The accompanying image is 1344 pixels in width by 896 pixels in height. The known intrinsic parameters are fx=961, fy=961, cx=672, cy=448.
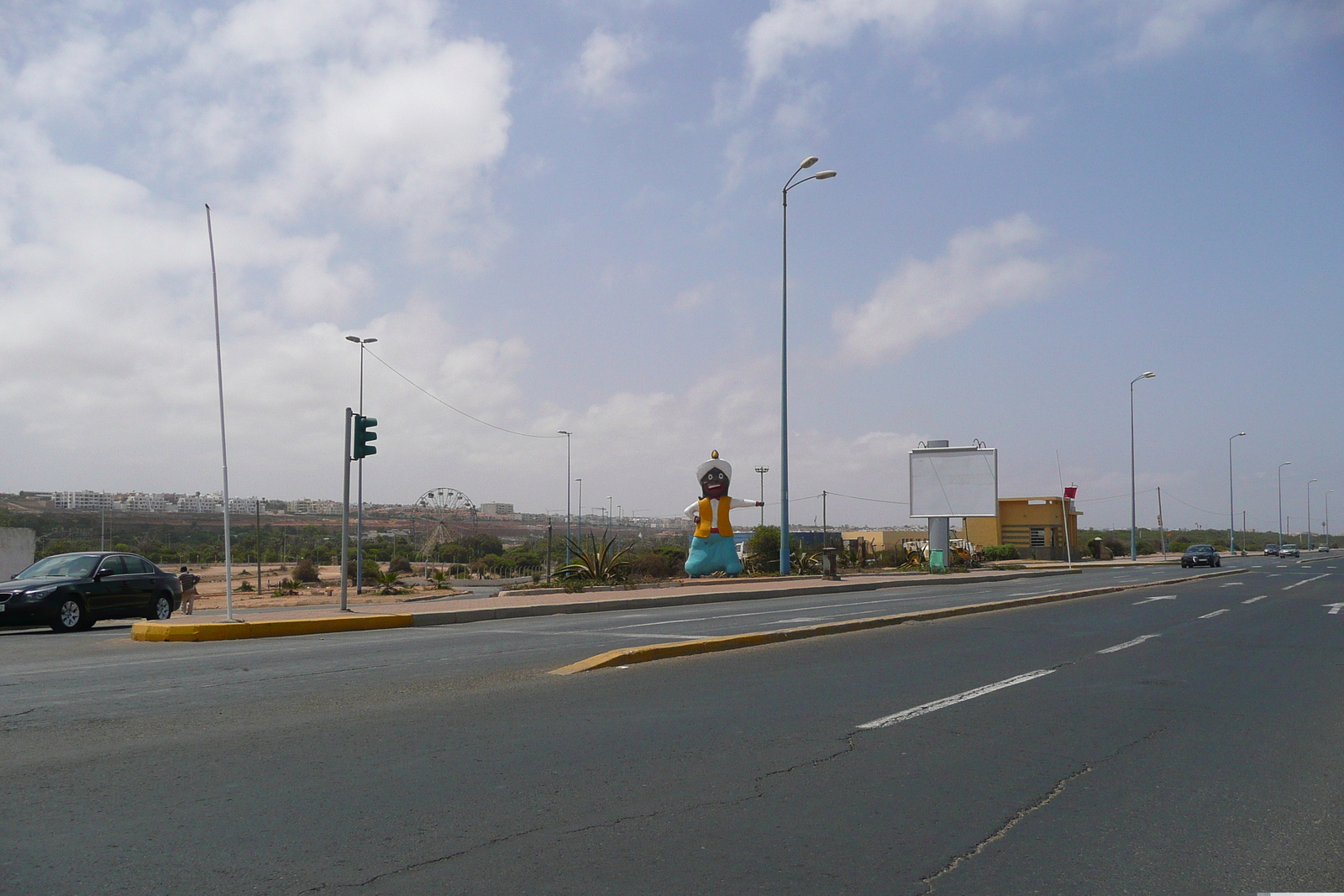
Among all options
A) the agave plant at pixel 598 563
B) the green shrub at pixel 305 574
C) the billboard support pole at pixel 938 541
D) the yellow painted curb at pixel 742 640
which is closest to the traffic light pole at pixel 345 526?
the yellow painted curb at pixel 742 640

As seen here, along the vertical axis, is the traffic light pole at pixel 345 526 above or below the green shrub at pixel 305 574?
above

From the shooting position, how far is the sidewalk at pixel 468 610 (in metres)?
14.2

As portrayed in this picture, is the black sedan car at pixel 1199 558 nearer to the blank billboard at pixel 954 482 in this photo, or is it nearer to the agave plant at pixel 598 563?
the blank billboard at pixel 954 482

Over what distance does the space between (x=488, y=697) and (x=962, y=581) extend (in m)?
30.9

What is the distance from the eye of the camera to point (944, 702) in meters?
8.75

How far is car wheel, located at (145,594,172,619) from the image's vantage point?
721 inches

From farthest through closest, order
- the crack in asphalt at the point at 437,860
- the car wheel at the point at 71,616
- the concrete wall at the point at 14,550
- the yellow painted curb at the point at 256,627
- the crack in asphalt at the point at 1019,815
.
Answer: the concrete wall at the point at 14,550
the car wheel at the point at 71,616
the yellow painted curb at the point at 256,627
the crack in asphalt at the point at 1019,815
the crack in asphalt at the point at 437,860

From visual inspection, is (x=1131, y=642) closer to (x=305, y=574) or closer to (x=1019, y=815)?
(x=1019, y=815)

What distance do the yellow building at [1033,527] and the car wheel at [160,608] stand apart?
6892cm

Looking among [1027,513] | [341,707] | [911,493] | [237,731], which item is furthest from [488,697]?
[1027,513]

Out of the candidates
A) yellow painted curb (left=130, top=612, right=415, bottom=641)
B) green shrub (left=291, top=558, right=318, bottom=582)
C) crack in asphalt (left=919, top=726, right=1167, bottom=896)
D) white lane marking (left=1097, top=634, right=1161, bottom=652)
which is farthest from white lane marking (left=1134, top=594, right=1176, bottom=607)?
green shrub (left=291, top=558, right=318, bottom=582)

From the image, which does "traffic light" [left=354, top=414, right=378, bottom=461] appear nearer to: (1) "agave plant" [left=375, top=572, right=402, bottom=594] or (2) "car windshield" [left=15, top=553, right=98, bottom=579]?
(2) "car windshield" [left=15, top=553, right=98, bottom=579]

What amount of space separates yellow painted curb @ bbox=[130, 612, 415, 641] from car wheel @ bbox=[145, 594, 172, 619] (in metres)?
3.41

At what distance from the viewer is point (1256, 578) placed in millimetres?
36656
